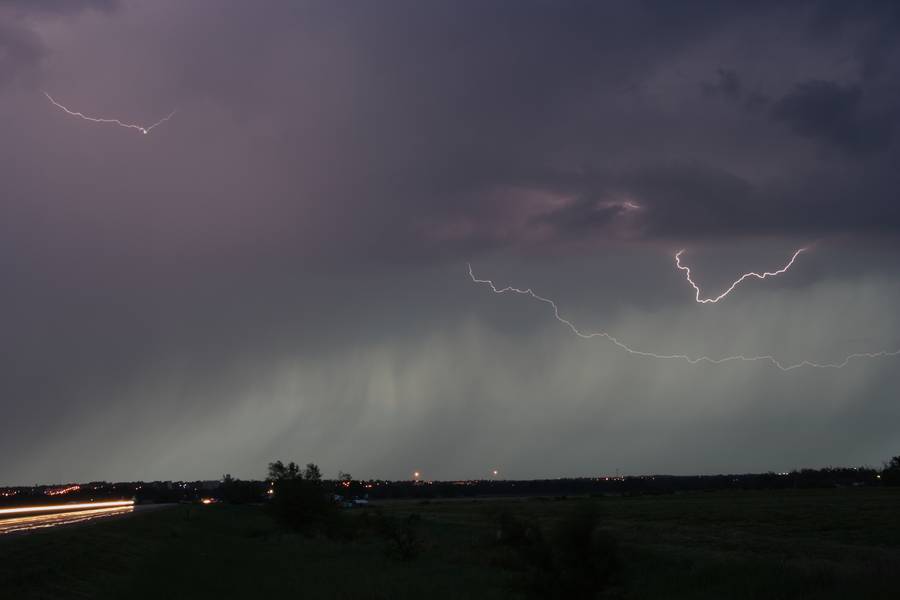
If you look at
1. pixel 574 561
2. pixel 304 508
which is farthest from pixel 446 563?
pixel 304 508

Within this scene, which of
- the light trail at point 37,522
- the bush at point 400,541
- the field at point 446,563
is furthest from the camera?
the light trail at point 37,522

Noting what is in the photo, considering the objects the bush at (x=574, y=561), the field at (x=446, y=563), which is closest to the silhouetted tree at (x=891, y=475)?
the field at (x=446, y=563)

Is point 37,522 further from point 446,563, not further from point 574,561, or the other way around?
point 574,561

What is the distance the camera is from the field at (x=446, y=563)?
87.2 feet

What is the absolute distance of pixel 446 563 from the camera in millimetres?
42844

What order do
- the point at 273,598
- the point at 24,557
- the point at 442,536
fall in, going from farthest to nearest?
the point at 442,536 → the point at 24,557 → the point at 273,598

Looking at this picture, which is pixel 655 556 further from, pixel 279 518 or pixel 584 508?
pixel 279 518

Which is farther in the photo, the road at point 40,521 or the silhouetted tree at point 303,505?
the silhouetted tree at point 303,505

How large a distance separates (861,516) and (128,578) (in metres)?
49.6

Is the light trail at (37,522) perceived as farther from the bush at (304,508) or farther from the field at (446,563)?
the bush at (304,508)

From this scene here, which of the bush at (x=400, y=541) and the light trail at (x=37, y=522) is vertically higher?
the light trail at (x=37, y=522)

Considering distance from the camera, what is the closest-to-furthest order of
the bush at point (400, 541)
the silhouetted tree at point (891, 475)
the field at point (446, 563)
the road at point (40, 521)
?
the field at point (446, 563)
the bush at point (400, 541)
the road at point (40, 521)
the silhouetted tree at point (891, 475)

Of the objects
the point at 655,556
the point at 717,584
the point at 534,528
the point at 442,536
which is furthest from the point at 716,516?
the point at 534,528

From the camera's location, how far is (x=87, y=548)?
38.8m
